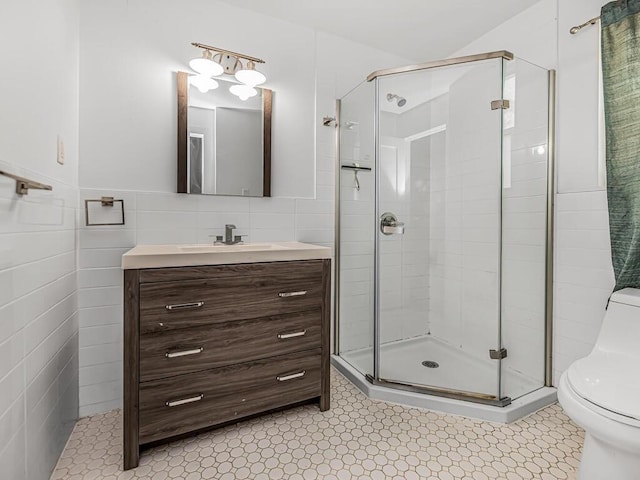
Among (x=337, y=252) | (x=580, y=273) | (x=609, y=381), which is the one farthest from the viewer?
(x=337, y=252)

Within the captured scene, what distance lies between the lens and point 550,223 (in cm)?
187

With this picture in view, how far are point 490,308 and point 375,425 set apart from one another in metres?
0.97

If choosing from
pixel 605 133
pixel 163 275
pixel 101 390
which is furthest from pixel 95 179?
pixel 605 133

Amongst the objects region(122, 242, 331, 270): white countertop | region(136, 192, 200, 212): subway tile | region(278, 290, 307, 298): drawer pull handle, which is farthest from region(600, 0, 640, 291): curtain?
region(136, 192, 200, 212): subway tile

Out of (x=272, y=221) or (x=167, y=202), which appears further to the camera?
(x=272, y=221)

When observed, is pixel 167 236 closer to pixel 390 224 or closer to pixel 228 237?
pixel 228 237

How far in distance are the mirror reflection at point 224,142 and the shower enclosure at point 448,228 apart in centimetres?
59

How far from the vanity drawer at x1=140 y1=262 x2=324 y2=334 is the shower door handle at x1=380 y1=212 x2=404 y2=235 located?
57cm

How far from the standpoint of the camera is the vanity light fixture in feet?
5.96

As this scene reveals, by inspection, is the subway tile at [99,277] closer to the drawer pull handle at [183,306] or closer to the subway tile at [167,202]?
the subway tile at [167,202]

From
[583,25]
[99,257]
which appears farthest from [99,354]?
[583,25]

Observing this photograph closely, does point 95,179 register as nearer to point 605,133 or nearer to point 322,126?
point 322,126

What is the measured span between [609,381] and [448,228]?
49.7 inches

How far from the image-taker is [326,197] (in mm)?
2270
